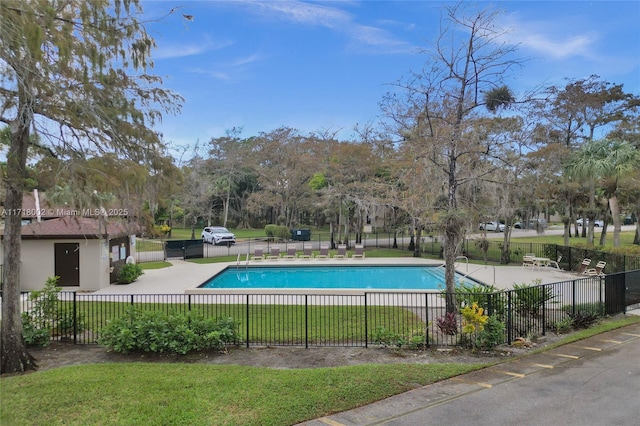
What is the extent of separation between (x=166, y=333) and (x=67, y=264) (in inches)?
439

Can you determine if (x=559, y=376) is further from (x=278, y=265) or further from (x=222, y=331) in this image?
(x=278, y=265)

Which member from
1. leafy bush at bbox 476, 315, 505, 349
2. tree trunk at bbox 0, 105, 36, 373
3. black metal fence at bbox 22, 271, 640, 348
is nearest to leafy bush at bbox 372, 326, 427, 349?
black metal fence at bbox 22, 271, 640, 348

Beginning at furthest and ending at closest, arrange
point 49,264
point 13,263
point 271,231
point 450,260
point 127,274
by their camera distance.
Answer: point 271,231 → point 127,274 → point 49,264 → point 450,260 → point 13,263

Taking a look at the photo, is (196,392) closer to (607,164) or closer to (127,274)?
(127,274)

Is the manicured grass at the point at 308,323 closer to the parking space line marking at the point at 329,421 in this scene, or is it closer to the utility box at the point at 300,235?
the parking space line marking at the point at 329,421

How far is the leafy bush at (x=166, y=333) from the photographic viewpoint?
24.8 feet

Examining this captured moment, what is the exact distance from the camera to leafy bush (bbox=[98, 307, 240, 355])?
7.56 m

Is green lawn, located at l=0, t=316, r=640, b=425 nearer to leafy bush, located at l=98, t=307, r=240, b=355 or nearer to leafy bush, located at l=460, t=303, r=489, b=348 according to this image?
leafy bush, located at l=98, t=307, r=240, b=355

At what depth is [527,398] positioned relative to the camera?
5.71m

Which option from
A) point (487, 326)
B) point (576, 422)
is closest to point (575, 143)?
point (487, 326)

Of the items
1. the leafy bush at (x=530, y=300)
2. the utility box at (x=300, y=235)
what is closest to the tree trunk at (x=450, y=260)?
the leafy bush at (x=530, y=300)

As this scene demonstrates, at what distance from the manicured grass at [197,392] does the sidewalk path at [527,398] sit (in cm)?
30

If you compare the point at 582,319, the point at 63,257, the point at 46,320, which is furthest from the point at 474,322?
the point at 63,257

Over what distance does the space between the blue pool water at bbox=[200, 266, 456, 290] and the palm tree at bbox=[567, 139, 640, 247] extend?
340 inches
